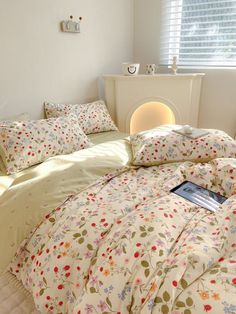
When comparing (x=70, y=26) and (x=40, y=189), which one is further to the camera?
(x=70, y=26)

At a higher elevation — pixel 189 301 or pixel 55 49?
pixel 55 49

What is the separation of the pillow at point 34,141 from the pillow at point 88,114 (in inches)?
12.6

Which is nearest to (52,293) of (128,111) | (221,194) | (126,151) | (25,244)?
(25,244)

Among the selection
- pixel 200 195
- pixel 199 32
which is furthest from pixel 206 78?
pixel 200 195

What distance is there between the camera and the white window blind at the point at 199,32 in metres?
2.26

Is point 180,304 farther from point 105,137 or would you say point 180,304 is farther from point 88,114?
point 88,114

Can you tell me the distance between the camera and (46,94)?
2160 millimetres

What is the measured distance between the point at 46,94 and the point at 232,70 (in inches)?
66.9

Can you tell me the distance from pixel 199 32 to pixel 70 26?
123 centimetres

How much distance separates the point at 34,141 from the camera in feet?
5.21

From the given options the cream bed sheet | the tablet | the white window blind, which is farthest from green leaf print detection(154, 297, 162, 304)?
the white window blind

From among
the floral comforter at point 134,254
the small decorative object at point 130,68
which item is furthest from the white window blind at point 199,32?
the floral comforter at point 134,254

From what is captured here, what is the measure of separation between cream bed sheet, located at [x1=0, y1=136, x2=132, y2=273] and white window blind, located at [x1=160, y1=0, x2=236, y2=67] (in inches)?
60.8

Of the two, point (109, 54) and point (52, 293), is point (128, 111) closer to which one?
point (109, 54)
